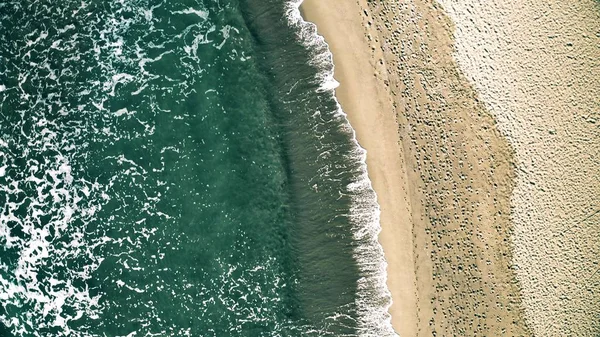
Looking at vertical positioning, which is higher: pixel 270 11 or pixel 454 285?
pixel 270 11

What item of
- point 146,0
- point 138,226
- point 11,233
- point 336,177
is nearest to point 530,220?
point 336,177

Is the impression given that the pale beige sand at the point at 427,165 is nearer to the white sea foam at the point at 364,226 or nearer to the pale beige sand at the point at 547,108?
the white sea foam at the point at 364,226

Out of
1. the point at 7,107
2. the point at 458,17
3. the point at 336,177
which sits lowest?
the point at 336,177

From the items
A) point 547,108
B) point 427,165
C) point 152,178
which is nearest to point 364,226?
point 427,165

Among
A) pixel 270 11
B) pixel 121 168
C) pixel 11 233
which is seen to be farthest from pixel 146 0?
pixel 11 233

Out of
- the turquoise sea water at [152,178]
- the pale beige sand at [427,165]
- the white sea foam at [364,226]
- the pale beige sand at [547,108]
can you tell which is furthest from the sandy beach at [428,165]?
the turquoise sea water at [152,178]

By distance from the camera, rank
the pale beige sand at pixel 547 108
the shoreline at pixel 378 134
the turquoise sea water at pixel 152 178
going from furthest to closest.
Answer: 1. the turquoise sea water at pixel 152 178
2. the shoreline at pixel 378 134
3. the pale beige sand at pixel 547 108

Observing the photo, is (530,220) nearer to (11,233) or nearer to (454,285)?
(454,285)
